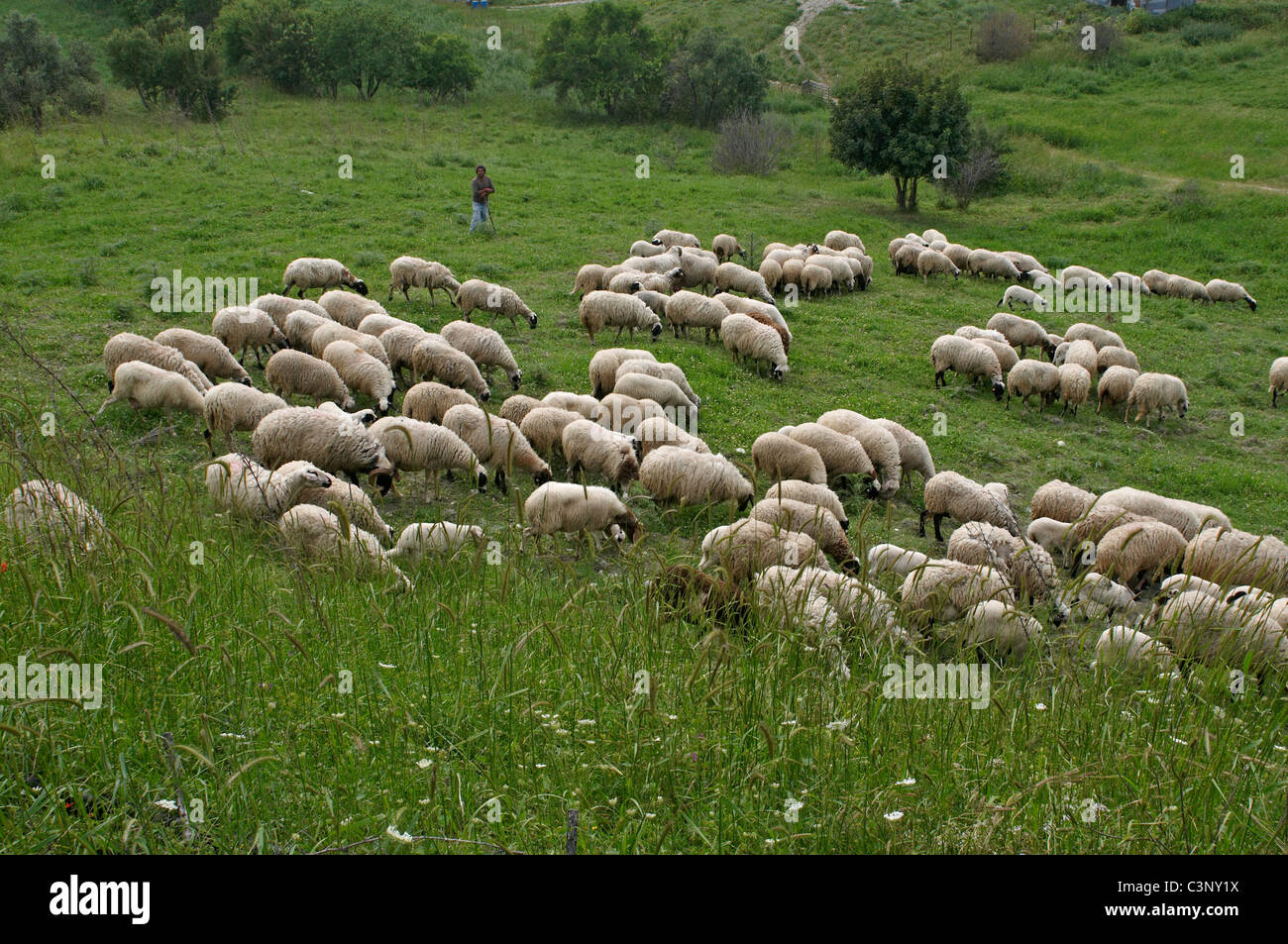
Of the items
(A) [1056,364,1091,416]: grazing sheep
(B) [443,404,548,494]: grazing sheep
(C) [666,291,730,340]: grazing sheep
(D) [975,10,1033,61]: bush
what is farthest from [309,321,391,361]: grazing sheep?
(D) [975,10,1033,61]: bush

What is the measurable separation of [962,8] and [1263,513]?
53.1 metres

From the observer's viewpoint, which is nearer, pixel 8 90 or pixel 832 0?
pixel 8 90

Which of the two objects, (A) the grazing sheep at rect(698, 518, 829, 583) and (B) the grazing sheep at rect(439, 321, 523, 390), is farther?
(B) the grazing sheep at rect(439, 321, 523, 390)

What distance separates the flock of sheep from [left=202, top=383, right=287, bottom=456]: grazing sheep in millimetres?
24

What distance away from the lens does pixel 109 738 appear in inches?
131

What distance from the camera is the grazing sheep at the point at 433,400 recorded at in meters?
11.4

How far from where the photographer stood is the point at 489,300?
16.0 m

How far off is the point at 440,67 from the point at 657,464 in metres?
34.9

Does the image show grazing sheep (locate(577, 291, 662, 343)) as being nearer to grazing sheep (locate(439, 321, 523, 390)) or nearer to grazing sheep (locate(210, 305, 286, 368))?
grazing sheep (locate(439, 321, 523, 390))

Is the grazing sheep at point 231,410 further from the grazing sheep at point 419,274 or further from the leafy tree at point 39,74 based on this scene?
the leafy tree at point 39,74

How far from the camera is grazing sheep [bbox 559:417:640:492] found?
1059 cm

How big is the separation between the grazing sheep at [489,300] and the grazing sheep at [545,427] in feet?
17.4
